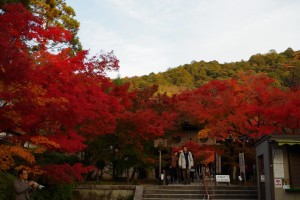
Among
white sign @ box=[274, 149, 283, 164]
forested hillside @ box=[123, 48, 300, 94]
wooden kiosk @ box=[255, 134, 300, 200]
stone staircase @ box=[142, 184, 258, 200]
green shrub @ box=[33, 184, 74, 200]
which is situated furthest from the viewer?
forested hillside @ box=[123, 48, 300, 94]

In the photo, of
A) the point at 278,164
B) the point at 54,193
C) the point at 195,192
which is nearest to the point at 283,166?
the point at 278,164

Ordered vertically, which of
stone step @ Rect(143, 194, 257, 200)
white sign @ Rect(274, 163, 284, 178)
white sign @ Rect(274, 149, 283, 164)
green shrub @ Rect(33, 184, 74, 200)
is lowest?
stone step @ Rect(143, 194, 257, 200)

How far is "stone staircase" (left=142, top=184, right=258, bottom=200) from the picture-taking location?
17703 millimetres

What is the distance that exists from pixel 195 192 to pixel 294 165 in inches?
241

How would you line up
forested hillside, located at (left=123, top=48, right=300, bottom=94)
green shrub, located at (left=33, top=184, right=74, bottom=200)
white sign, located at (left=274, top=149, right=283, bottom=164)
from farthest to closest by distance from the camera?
forested hillside, located at (left=123, top=48, right=300, bottom=94), green shrub, located at (left=33, top=184, right=74, bottom=200), white sign, located at (left=274, top=149, right=283, bottom=164)

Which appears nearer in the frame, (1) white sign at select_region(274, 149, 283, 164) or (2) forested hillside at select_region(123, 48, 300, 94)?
(1) white sign at select_region(274, 149, 283, 164)

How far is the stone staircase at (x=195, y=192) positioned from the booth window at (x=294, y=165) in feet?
15.1

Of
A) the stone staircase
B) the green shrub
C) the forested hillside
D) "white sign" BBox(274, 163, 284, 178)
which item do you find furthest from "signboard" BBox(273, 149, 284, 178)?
the forested hillside

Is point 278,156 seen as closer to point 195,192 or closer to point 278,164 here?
point 278,164

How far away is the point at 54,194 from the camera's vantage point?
16156 mm

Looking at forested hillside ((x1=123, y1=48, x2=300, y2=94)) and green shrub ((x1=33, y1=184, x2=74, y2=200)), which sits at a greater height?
forested hillside ((x1=123, y1=48, x2=300, y2=94))

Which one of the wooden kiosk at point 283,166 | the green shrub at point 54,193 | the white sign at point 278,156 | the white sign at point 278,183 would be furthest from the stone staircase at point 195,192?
the white sign at point 278,156

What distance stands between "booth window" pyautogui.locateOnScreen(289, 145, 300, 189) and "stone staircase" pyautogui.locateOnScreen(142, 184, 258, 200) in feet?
15.1

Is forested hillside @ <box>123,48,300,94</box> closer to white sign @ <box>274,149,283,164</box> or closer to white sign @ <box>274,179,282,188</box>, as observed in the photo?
white sign @ <box>274,149,283,164</box>
